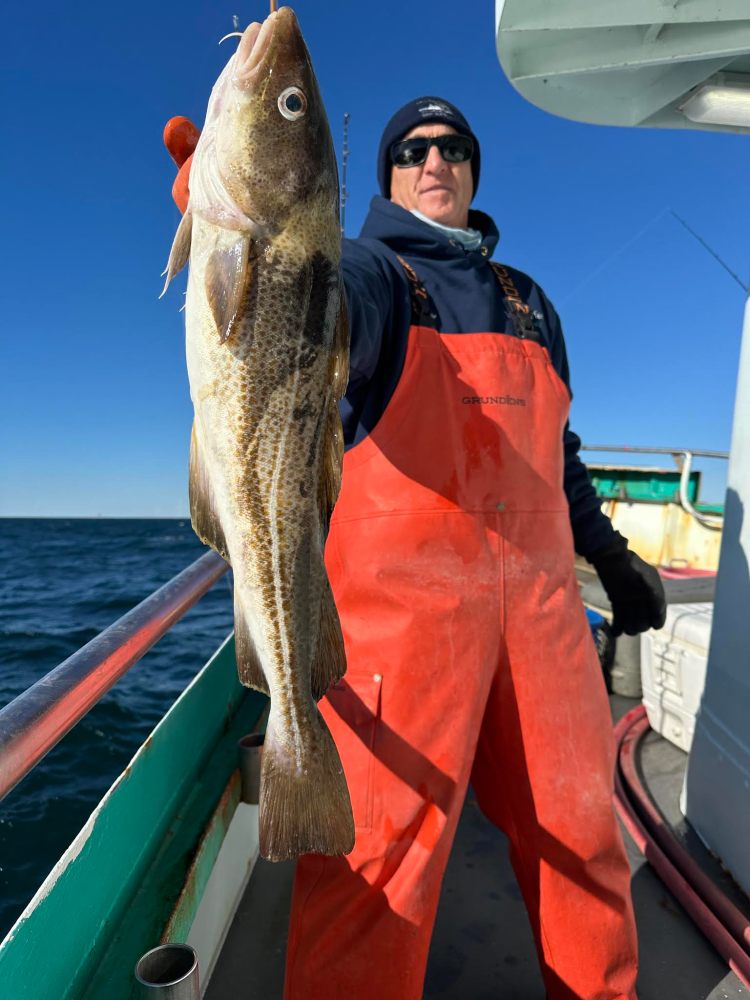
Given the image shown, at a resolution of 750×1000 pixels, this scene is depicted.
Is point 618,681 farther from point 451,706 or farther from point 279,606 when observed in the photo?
point 279,606

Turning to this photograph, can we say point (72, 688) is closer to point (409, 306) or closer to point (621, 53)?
point (409, 306)

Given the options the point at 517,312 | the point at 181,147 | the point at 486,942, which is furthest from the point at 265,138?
the point at 486,942

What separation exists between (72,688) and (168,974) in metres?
0.84

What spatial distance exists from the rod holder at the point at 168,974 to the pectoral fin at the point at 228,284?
146cm

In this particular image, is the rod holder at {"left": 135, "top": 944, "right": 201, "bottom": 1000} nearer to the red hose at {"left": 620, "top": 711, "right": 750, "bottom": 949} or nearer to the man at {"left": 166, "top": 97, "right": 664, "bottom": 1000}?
the man at {"left": 166, "top": 97, "right": 664, "bottom": 1000}

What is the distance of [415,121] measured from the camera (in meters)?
2.53

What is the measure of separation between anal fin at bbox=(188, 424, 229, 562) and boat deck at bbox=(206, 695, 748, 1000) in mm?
1615

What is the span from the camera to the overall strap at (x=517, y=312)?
2.29 meters

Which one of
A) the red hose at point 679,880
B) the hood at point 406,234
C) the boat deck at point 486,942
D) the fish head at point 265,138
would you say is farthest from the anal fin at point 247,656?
the red hose at point 679,880

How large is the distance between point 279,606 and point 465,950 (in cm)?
169

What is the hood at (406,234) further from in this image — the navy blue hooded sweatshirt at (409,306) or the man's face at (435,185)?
the man's face at (435,185)

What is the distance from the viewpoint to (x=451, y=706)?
1874mm

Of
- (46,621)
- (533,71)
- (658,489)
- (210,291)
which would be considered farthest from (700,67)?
(658,489)

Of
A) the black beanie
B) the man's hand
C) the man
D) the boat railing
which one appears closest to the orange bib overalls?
the man
